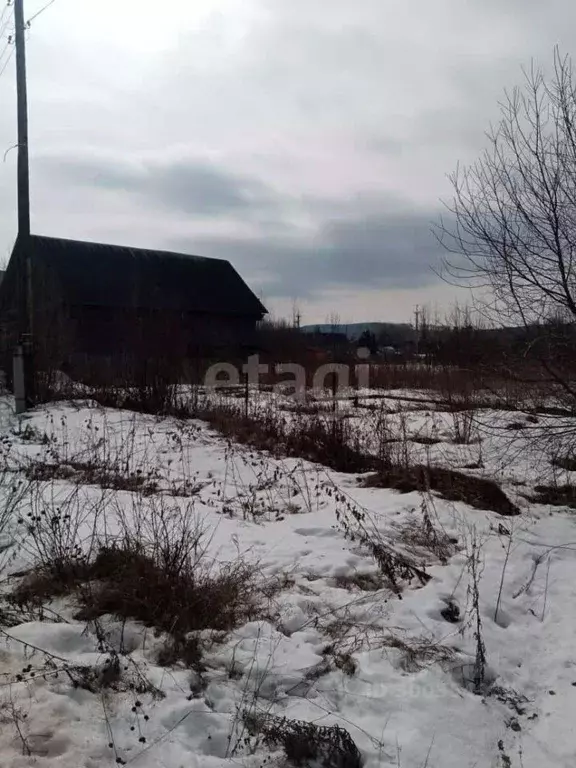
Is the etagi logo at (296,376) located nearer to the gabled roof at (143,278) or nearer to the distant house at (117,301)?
the distant house at (117,301)

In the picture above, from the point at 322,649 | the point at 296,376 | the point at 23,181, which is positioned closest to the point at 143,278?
the point at 296,376

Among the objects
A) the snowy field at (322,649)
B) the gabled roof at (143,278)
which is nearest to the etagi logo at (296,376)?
the gabled roof at (143,278)

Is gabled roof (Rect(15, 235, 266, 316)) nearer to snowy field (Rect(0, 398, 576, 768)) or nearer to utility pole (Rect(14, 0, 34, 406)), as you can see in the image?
utility pole (Rect(14, 0, 34, 406))

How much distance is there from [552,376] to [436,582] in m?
2.85

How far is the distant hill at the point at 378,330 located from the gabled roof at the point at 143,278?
53.6 ft

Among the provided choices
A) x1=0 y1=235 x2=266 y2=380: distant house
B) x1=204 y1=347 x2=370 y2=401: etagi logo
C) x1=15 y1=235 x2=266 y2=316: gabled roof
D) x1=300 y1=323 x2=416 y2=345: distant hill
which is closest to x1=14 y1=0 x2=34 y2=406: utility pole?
x1=0 y1=235 x2=266 y2=380: distant house

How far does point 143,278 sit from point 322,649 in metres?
25.9

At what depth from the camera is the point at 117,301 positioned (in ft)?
80.8

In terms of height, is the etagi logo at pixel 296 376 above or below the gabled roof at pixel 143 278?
below

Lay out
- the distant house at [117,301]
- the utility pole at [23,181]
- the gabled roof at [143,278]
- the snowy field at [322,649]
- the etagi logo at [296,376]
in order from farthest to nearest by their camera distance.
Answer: the gabled roof at [143,278] < the etagi logo at [296,376] < the distant house at [117,301] < the utility pole at [23,181] < the snowy field at [322,649]

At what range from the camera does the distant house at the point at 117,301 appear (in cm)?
1318

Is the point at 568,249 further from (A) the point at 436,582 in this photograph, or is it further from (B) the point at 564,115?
(A) the point at 436,582

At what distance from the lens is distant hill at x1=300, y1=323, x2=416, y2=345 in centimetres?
4719

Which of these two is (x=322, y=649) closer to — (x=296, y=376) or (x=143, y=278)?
(x=296, y=376)
